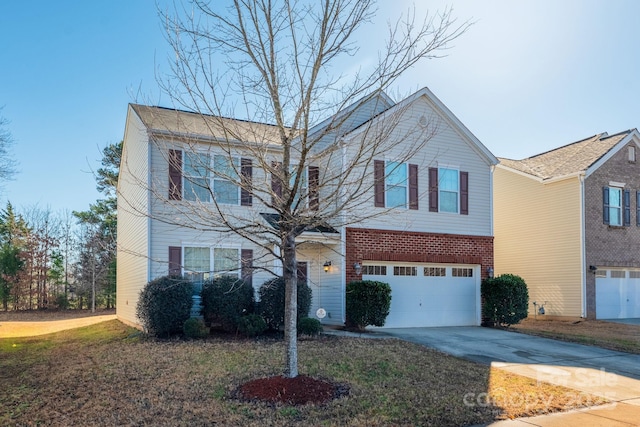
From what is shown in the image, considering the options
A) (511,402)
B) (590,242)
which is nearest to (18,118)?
(511,402)

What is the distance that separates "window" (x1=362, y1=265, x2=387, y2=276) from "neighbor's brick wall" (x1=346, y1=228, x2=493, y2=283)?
331 millimetres

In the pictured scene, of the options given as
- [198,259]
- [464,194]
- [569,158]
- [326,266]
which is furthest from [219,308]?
[569,158]

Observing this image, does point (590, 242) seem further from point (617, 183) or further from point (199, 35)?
point (199, 35)

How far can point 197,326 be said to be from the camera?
1214 cm

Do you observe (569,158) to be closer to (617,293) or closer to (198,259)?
(617,293)

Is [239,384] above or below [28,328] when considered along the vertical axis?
above

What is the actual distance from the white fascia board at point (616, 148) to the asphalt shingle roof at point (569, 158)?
112 millimetres

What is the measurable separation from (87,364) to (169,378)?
247cm

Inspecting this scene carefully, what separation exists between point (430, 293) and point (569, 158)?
9770 millimetres

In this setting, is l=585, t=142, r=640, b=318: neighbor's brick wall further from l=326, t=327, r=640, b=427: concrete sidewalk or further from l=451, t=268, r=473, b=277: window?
l=326, t=327, r=640, b=427: concrete sidewalk

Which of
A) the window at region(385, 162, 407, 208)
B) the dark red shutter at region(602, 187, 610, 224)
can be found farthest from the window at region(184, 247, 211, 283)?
the dark red shutter at region(602, 187, 610, 224)

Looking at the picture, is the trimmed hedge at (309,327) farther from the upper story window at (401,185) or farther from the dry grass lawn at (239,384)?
the upper story window at (401,185)

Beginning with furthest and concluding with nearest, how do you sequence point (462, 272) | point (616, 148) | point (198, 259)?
point (616, 148), point (462, 272), point (198, 259)

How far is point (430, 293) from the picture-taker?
53.4 feet
